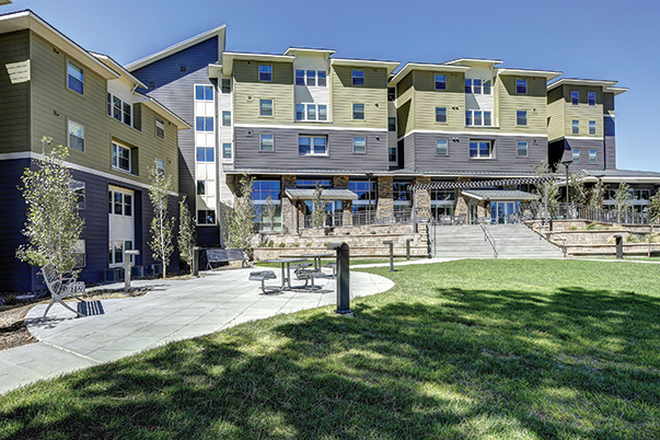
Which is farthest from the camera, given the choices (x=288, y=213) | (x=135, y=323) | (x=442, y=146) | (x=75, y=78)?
(x=442, y=146)

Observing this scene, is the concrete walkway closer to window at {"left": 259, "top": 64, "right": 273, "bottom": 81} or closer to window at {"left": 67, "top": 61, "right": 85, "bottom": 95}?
window at {"left": 67, "top": 61, "right": 85, "bottom": 95}

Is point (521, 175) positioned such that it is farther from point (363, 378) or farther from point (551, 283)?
point (363, 378)

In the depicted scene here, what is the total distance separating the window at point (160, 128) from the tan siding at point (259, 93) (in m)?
7.11

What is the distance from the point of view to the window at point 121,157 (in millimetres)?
19156

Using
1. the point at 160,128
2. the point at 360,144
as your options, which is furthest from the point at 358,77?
the point at 160,128

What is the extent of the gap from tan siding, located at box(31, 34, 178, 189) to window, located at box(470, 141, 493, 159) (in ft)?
89.2

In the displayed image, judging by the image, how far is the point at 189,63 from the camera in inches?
1304

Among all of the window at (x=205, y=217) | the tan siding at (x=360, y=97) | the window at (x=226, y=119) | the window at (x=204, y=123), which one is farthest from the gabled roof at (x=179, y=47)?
the window at (x=205, y=217)

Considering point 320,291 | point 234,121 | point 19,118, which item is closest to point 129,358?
point 320,291

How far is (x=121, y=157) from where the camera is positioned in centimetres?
1995

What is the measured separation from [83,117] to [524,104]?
1402 inches

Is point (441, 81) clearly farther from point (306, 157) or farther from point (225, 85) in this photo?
point (225, 85)

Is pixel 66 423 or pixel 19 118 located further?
pixel 19 118

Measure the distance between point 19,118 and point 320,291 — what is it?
41.8 feet
